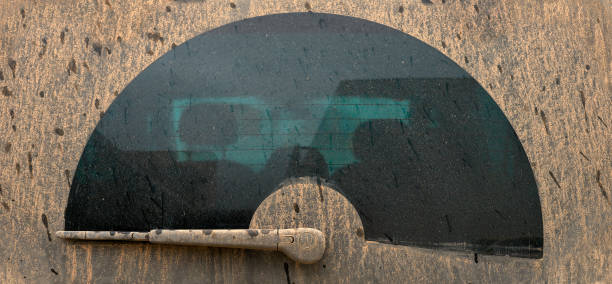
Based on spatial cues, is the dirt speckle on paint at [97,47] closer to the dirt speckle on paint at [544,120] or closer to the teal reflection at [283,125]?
the teal reflection at [283,125]

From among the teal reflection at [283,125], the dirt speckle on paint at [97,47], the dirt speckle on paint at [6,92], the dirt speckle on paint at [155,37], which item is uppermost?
the dirt speckle on paint at [155,37]

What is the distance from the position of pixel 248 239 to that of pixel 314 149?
30cm

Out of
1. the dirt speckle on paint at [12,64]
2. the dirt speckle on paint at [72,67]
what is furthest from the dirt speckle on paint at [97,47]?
the dirt speckle on paint at [12,64]

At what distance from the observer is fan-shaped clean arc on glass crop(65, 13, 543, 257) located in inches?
53.6

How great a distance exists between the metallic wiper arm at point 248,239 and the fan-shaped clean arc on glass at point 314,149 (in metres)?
0.04

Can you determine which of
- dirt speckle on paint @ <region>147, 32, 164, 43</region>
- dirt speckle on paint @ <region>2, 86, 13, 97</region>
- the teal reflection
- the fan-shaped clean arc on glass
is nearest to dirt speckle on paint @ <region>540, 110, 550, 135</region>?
the fan-shaped clean arc on glass

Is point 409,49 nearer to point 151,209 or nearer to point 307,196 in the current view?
point 307,196

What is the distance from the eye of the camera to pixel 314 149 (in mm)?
1373

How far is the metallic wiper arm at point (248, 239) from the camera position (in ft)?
4.29

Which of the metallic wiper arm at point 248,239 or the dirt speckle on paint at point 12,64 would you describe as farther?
the dirt speckle on paint at point 12,64

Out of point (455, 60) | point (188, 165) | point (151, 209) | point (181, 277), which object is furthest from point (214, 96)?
point (455, 60)

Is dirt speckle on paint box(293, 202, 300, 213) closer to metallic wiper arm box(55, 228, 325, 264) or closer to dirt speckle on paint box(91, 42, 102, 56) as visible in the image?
metallic wiper arm box(55, 228, 325, 264)

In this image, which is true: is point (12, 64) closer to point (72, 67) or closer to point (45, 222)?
point (72, 67)

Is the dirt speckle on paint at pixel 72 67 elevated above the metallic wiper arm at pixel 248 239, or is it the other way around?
the dirt speckle on paint at pixel 72 67
